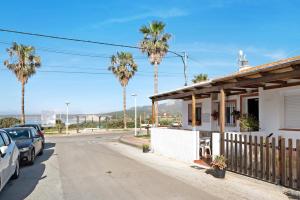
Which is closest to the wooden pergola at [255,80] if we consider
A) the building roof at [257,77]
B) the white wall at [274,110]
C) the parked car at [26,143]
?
the building roof at [257,77]

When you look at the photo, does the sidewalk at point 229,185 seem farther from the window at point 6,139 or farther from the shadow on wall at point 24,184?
the window at point 6,139

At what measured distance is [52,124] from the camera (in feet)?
170

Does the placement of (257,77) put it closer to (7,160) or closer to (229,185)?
(229,185)

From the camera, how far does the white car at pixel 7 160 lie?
820 cm

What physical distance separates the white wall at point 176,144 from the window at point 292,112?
3.51 m

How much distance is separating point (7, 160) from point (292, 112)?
9.95m

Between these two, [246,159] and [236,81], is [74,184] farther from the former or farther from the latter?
[236,81]

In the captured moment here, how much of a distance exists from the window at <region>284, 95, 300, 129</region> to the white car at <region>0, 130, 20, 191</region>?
9.69 m

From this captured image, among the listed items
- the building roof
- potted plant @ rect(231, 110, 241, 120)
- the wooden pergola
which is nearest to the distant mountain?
potted plant @ rect(231, 110, 241, 120)

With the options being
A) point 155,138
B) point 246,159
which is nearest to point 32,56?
point 155,138

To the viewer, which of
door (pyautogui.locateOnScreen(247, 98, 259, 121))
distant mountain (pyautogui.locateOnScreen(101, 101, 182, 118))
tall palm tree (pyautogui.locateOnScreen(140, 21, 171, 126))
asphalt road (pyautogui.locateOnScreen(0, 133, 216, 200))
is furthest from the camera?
distant mountain (pyautogui.locateOnScreen(101, 101, 182, 118))

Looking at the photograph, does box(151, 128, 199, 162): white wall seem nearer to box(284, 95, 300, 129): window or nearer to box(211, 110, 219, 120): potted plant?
box(211, 110, 219, 120): potted plant

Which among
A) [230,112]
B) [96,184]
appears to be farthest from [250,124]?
[96,184]

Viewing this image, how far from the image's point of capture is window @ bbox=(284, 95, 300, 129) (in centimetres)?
1290
